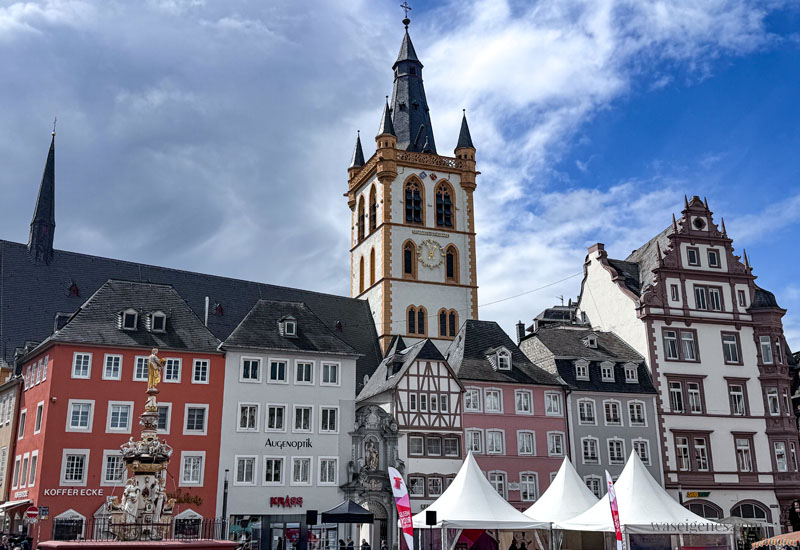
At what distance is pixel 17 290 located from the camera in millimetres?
51875

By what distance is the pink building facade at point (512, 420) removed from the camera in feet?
156

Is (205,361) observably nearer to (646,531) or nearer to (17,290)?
(17,290)

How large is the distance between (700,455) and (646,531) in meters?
21.6

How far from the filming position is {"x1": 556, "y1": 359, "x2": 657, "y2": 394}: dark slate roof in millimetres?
50812

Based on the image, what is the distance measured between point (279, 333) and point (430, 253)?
2454 cm

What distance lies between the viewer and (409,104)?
7462 centimetres

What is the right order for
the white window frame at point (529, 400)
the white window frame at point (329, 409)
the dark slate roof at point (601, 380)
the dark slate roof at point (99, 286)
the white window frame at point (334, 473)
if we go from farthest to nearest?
the dark slate roof at point (99, 286), the dark slate roof at point (601, 380), the white window frame at point (529, 400), the white window frame at point (329, 409), the white window frame at point (334, 473)

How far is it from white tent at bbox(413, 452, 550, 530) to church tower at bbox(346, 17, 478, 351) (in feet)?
95.1

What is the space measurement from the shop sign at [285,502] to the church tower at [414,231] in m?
21.3

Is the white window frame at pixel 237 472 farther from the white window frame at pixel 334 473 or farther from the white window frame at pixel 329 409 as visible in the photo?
the white window frame at pixel 329 409

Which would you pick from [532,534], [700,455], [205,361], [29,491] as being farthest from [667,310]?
[29,491]

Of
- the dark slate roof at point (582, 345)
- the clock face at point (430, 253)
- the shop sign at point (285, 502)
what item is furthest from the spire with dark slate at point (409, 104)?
→ the shop sign at point (285, 502)

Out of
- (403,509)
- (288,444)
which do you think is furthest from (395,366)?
(403,509)

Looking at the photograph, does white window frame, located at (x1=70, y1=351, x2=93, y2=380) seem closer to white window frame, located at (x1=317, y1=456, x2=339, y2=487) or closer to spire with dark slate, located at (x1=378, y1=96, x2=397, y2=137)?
white window frame, located at (x1=317, y1=456, x2=339, y2=487)
